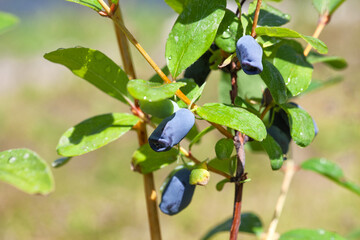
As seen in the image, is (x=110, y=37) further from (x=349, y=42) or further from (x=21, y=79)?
(x=349, y=42)

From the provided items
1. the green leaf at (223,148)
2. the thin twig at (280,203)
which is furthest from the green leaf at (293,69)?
the thin twig at (280,203)

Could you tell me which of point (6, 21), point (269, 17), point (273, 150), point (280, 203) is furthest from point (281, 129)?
point (6, 21)

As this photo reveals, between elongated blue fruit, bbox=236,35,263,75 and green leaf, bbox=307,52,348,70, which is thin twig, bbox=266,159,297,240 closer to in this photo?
green leaf, bbox=307,52,348,70

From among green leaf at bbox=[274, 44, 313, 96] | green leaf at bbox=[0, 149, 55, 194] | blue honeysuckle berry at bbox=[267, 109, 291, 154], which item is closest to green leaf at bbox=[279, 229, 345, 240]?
blue honeysuckle berry at bbox=[267, 109, 291, 154]

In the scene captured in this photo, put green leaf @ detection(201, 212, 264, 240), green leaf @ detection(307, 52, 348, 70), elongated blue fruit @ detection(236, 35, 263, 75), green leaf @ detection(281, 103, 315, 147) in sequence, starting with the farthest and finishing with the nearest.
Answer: green leaf @ detection(201, 212, 264, 240)
green leaf @ detection(307, 52, 348, 70)
green leaf @ detection(281, 103, 315, 147)
elongated blue fruit @ detection(236, 35, 263, 75)

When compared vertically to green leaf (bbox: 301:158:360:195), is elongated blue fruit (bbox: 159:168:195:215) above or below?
above

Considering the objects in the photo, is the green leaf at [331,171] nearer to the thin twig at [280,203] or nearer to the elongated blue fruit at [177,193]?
the thin twig at [280,203]

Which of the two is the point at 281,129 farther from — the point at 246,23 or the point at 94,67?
the point at 94,67
